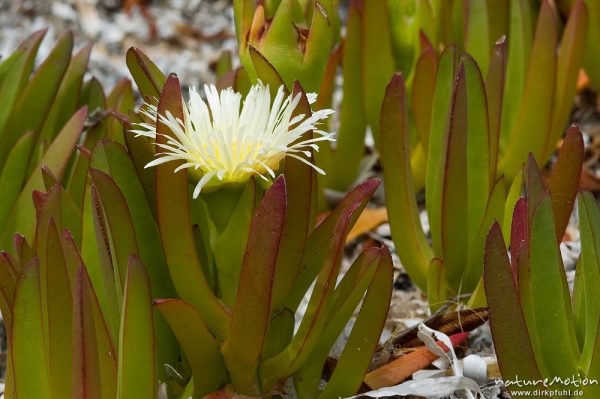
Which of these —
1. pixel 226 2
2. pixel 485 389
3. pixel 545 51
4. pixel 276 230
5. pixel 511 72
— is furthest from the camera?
pixel 226 2

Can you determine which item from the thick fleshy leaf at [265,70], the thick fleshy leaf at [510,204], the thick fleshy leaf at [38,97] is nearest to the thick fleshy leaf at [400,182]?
the thick fleshy leaf at [510,204]

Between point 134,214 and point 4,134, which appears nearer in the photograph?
point 134,214

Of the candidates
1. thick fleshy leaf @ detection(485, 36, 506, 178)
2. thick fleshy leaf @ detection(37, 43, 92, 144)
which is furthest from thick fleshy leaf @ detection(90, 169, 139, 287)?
thick fleshy leaf @ detection(37, 43, 92, 144)

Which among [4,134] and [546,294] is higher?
[4,134]

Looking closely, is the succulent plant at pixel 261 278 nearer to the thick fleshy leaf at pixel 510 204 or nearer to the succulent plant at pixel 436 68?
the thick fleshy leaf at pixel 510 204

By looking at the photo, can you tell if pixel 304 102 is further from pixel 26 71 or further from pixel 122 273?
pixel 26 71

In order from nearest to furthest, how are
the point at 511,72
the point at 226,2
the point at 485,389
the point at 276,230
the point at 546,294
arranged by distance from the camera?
the point at 276,230 → the point at 546,294 → the point at 485,389 → the point at 511,72 → the point at 226,2

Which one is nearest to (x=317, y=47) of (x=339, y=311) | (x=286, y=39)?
(x=286, y=39)

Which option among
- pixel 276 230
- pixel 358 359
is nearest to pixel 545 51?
pixel 358 359
